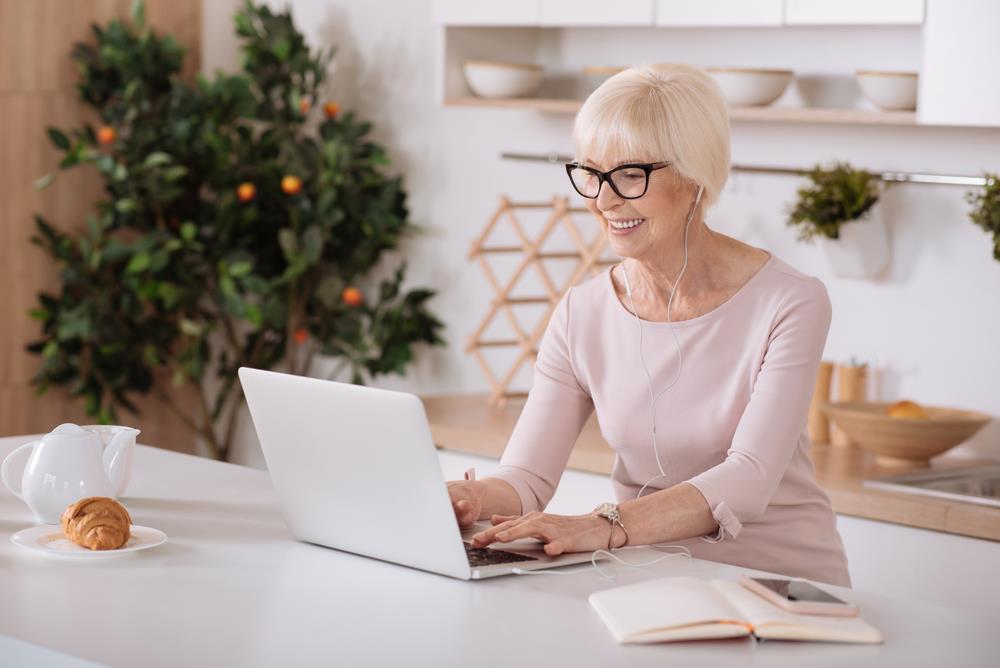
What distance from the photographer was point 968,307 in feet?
10.9

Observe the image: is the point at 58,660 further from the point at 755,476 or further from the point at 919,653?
the point at 755,476

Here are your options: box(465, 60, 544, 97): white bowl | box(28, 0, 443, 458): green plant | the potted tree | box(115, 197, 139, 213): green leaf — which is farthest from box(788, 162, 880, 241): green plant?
box(115, 197, 139, 213): green leaf

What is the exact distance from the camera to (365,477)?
1.80 metres

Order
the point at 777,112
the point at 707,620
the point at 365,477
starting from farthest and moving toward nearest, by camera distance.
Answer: the point at 777,112
the point at 365,477
the point at 707,620

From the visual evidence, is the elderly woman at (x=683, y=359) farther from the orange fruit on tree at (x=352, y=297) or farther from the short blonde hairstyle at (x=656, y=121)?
the orange fruit on tree at (x=352, y=297)

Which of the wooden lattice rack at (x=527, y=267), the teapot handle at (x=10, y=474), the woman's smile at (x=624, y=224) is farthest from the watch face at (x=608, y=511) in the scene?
the wooden lattice rack at (x=527, y=267)

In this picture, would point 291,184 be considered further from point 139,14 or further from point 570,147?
point 570,147

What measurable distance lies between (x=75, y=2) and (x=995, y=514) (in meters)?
3.02

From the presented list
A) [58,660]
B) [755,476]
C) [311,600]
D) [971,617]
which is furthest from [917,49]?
[58,660]

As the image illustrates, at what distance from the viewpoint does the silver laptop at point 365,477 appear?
173 cm

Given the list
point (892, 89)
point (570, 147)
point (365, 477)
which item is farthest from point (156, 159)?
point (365, 477)

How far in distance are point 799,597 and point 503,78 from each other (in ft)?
7.92

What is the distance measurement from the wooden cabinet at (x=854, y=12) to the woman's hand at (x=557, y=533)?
1581mm

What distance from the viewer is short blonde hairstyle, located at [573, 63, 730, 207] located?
218 cm
